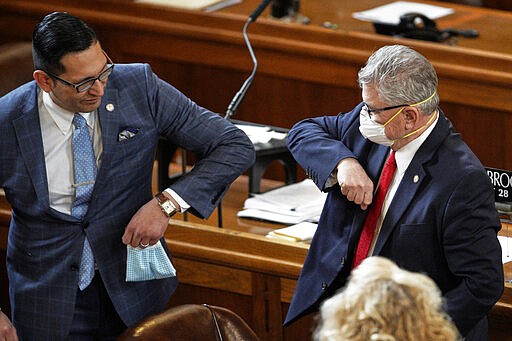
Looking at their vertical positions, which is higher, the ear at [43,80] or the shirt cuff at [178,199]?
the ear at [43,80]

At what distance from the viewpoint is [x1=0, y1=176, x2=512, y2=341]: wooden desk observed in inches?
148

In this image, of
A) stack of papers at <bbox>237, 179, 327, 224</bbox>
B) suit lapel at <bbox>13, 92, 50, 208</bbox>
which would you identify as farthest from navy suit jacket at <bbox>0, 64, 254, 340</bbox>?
stack of papers at <bbox>237, 179, 327, 224</bbox>

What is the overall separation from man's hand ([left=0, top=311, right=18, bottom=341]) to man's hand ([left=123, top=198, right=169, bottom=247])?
1.30 ft

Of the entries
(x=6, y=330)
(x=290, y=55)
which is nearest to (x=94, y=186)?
(x=6, y=330)

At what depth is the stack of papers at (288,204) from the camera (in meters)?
4.04

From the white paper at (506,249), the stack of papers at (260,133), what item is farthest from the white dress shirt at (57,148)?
the white paper at (506,249)

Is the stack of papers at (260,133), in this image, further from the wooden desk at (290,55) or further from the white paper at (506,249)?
the wooden desk at (290,55)

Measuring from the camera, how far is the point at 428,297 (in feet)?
7.14

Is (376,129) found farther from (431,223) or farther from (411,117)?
(431,223)

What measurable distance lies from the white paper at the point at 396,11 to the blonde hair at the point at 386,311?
3.40 m

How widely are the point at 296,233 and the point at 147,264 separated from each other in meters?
0.64

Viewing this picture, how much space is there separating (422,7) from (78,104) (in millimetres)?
3144

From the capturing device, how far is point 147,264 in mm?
3385

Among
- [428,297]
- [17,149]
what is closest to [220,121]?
Result: [17,149]
